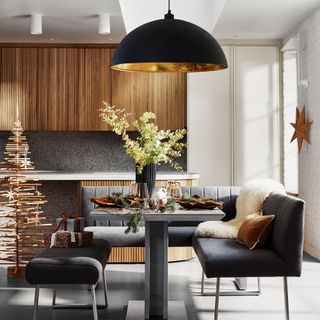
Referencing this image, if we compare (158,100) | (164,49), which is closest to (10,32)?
(158,100)

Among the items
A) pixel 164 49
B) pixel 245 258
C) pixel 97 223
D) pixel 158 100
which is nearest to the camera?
pixel 164 49

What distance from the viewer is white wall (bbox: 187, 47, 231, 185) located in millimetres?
7590

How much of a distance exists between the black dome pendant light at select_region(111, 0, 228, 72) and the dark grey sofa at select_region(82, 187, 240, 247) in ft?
6.41

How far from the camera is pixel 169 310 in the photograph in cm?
436

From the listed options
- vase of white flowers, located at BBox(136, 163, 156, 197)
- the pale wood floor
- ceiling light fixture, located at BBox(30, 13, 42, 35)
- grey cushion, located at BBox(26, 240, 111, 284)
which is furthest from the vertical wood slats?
grey cushion, located at BBox(26, 240, 111, 284)

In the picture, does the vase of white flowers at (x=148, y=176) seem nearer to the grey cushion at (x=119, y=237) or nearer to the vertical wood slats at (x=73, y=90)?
the grey cushion at (x=119, y=237)

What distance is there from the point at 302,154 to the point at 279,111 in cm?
78

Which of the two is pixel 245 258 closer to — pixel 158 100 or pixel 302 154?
pixel 302 154

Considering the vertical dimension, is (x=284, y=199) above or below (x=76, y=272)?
above

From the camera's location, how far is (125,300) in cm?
479

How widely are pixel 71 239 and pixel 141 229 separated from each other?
1.33 metres

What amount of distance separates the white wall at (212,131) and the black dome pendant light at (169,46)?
3718 mm

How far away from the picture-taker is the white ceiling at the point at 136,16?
5883 millimetres

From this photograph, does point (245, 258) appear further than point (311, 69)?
No
